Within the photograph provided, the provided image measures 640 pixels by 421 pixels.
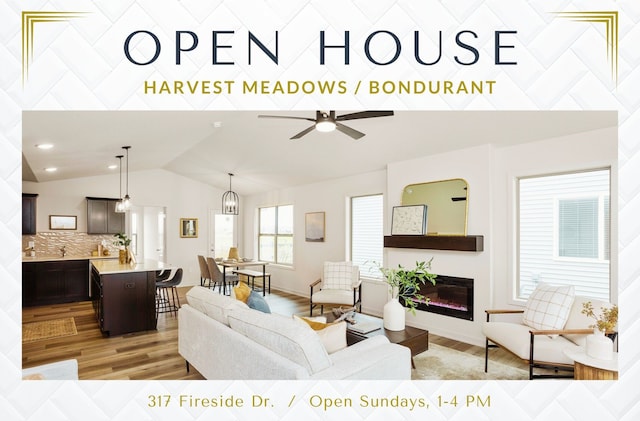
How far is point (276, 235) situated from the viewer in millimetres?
6938

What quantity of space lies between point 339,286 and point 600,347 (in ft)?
10.3

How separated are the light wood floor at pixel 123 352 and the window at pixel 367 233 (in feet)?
4.60

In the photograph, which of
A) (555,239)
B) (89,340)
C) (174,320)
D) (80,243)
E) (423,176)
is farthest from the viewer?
(80,243)

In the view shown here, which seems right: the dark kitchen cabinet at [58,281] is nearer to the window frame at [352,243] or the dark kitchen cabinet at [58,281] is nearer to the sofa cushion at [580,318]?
the window frame at [352,243]

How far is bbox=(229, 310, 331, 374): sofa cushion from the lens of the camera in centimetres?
146

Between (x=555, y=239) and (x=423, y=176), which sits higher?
(x=423, y=176)

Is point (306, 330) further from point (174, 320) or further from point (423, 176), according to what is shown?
point (174, 320)

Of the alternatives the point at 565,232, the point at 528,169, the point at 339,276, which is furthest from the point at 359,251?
the point at 565,232
